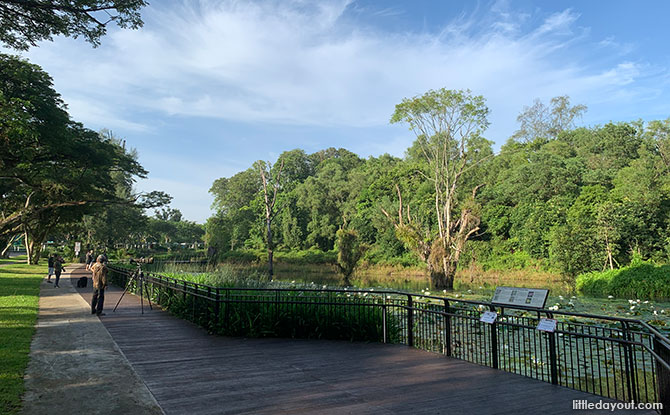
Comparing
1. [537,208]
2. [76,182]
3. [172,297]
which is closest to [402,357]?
[172,297]

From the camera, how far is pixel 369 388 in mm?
5484

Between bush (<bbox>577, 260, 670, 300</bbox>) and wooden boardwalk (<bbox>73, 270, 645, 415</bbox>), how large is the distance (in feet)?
69.8

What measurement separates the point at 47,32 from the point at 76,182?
17.5m

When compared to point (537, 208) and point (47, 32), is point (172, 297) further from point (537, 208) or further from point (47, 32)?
point (537, 208)

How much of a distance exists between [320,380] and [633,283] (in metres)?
24.4

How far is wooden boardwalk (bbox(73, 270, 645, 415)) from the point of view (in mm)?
4805

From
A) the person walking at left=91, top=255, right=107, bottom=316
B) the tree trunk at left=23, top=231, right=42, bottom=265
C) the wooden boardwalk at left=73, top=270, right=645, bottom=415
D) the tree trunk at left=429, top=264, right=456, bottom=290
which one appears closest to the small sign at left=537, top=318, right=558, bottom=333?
the wooden boardwalk at left=73, top=270, right=645, bottom=415

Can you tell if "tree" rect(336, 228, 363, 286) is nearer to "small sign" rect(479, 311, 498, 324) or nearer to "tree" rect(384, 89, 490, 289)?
"tree" rect(384, 89, 490, 289)

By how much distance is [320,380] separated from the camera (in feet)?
19.2

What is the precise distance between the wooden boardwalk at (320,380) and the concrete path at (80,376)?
9.1 inches

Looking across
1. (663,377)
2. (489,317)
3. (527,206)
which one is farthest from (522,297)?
(527,206)

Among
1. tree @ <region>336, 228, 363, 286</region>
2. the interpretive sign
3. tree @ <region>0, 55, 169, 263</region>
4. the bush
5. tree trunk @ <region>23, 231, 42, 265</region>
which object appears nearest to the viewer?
the interpretive sign

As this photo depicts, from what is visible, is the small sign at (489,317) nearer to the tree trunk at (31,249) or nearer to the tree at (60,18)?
the tree at (60,18)

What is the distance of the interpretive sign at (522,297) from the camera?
621 cm
